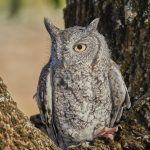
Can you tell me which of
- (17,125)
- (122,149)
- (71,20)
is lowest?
(122,149)

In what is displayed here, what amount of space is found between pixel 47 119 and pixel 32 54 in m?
13.6

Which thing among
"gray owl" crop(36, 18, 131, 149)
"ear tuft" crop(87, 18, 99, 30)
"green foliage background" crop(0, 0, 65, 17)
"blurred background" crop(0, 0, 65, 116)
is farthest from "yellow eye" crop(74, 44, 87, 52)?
"green foliage background" crop(0, 0, 65, 17)

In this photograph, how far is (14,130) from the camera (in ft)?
12.7

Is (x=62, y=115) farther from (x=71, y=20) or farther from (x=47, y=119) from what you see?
(x=71, y=20)

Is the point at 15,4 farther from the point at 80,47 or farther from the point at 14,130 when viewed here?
the point at 14,130

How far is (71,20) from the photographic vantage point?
18.5 ft

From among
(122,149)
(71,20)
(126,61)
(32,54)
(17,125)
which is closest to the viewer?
(17,125)

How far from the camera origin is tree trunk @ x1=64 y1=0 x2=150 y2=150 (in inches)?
174

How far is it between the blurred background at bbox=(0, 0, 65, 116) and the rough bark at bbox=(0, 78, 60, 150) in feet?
27.1

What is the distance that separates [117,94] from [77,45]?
0.45m

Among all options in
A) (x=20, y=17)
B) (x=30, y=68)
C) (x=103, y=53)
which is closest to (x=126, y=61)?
(x=103, y=53)

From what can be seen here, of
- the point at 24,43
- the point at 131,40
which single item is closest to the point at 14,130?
the point at 131,40

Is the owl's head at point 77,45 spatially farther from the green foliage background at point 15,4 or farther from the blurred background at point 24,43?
the green foliage background at point 15,4

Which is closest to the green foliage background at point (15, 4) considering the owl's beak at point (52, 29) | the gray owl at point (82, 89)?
the gray owl at point (82, 89)
